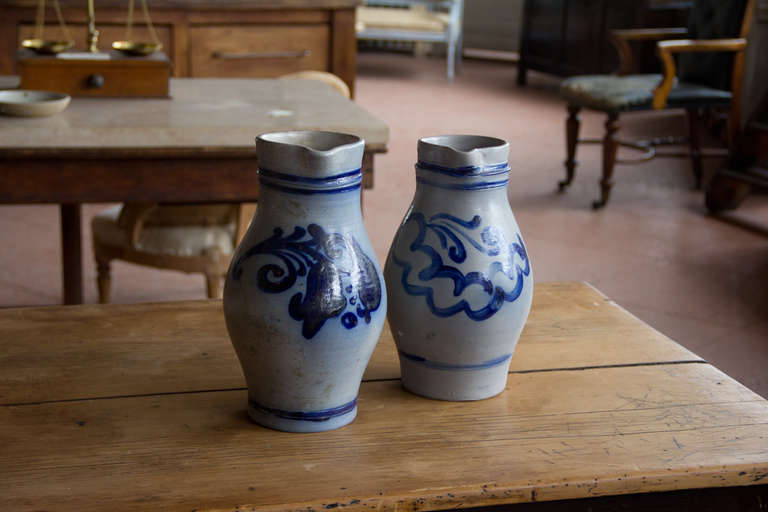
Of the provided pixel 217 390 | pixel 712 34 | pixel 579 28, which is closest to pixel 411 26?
pixel 579 28

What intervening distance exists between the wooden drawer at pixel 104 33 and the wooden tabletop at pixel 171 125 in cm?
122

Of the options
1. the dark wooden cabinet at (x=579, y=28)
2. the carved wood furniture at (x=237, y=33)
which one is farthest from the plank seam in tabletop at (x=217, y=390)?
the dark wooden cabinet at (x=579, y=28)

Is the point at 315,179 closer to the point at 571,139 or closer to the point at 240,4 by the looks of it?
the point at 240,4

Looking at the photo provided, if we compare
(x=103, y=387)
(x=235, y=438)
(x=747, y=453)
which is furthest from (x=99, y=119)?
(x=747, y=453)

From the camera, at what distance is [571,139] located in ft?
12.8

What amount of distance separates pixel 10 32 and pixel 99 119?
4.96 ft

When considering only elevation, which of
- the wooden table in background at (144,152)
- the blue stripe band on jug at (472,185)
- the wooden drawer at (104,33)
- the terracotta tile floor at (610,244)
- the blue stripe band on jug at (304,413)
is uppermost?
the wooden drawer at (104,33)

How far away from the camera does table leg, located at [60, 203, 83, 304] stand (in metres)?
2.15

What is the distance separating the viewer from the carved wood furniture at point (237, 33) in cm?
287

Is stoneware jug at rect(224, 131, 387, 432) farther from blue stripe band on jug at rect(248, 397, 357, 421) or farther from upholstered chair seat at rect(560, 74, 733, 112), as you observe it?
upholstered chair seat at rect(560, 74, 733, 112)

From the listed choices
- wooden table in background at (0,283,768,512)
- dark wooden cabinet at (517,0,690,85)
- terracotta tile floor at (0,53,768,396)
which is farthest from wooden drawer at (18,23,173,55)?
dark wooden cabinet at (517,0,690,85)

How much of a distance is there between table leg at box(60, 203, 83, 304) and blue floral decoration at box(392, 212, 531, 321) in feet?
5.10

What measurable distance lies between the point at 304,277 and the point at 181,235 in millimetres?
1233

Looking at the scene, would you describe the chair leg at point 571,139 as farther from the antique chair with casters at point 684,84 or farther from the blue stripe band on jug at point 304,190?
the blue stripe band on jug at point 304,190
